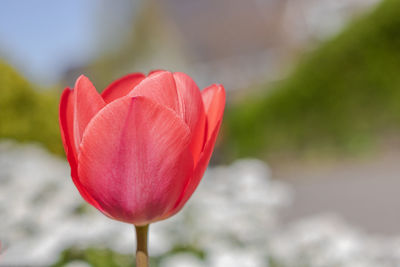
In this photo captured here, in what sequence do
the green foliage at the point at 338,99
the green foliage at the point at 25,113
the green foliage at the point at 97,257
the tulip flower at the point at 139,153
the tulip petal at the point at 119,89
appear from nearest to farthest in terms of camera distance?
the tulip flower at the point at 139,153 < the tulip petal at the point at 119,89 < the green foliage at the point at 97,257 < the green foliage at the point at 25,113 < the green foliage at the point at 338,99

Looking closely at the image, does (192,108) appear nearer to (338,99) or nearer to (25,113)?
(25,113)

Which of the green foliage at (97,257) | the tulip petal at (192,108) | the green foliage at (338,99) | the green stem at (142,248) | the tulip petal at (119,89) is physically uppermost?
the green foliage at (338,99)

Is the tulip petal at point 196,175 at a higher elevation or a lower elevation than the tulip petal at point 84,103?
lower

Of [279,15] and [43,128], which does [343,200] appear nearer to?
[43,128]

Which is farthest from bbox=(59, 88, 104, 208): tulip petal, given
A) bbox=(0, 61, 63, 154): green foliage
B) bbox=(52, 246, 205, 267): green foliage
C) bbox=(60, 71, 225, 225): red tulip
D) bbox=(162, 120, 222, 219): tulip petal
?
bbox=(0, 61, 63, 154): green foliage

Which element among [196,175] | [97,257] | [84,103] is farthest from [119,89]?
[97,257]

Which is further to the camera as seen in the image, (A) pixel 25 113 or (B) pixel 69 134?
(A) pixel 25 113

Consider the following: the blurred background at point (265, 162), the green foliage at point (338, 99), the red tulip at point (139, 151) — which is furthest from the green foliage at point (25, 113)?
the green foliage at point (338, 99)

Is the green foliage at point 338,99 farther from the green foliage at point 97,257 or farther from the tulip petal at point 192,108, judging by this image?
the tulip petal at point 192,108
